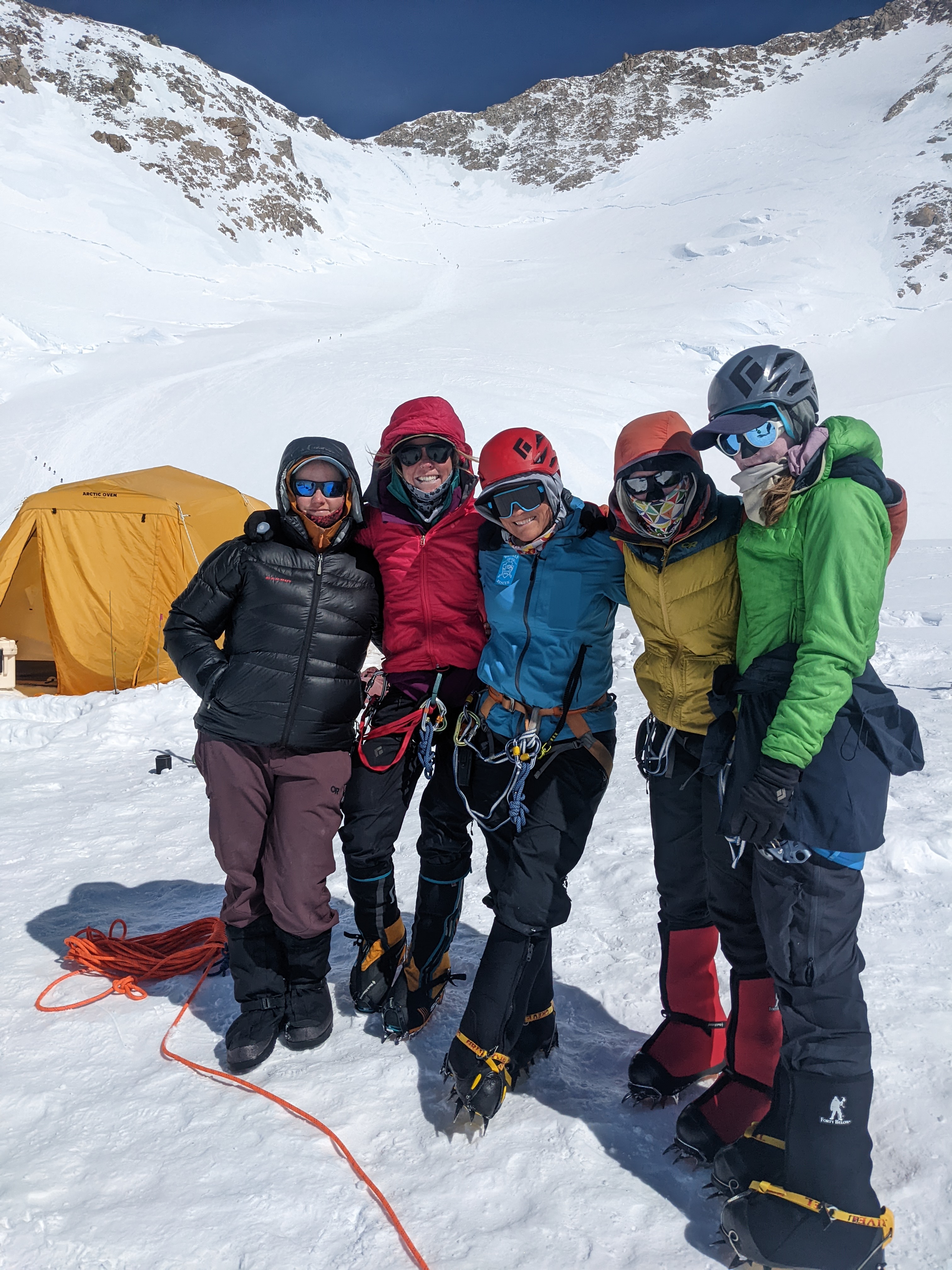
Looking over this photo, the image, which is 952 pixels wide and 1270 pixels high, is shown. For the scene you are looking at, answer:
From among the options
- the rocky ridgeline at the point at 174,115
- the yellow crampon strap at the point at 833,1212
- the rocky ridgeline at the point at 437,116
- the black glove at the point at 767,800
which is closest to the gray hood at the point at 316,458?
the black glove at the point at 767,800

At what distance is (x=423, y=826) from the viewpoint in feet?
9.41

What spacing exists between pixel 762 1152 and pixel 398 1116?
1.06 metres

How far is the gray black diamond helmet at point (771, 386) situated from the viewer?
1.96 metres

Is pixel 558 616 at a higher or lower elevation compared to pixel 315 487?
lower

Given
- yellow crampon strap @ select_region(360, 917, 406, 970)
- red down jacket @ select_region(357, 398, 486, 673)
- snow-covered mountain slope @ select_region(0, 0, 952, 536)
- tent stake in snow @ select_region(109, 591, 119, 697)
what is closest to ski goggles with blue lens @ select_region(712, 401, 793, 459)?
red down jacket @ select_region(357, 398, 486, 673)

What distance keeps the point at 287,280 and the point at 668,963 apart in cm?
3977

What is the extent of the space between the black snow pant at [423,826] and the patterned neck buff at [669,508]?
105cm

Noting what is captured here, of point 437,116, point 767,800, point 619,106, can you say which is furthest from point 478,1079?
point 437,116

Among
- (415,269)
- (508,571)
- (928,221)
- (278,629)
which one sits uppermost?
(928,221)

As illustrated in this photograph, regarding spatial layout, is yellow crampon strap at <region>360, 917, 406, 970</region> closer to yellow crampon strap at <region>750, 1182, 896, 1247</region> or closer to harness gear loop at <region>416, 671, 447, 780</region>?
harness gear loop at <region>416, 671, 447, 780</region>

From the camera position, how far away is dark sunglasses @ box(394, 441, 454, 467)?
2729mm

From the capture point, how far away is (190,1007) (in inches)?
119

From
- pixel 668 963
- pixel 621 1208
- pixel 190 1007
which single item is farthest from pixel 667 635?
pixel 190 1007

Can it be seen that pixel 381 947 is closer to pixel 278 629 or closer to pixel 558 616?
pixel 278 629
